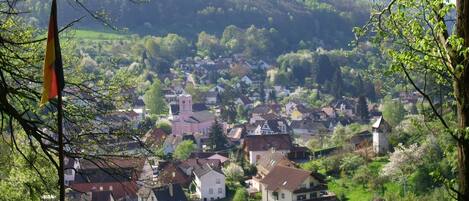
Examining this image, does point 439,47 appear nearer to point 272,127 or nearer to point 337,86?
point 272,127

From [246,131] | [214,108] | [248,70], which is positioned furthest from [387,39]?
[248,70]

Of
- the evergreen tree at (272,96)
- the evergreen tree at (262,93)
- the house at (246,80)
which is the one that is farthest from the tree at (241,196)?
the house at (246,80)

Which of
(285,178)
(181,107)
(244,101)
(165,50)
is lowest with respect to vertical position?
(285,178)

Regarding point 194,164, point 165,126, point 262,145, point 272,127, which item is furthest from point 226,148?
point 272,127

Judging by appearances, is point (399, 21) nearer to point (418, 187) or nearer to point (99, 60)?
point (418, 187)

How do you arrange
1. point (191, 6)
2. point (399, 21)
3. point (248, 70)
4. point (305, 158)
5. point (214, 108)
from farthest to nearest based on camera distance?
point (191, 6), point (248, 70), point (214, 108), point (305, 158), point (399, 21)
